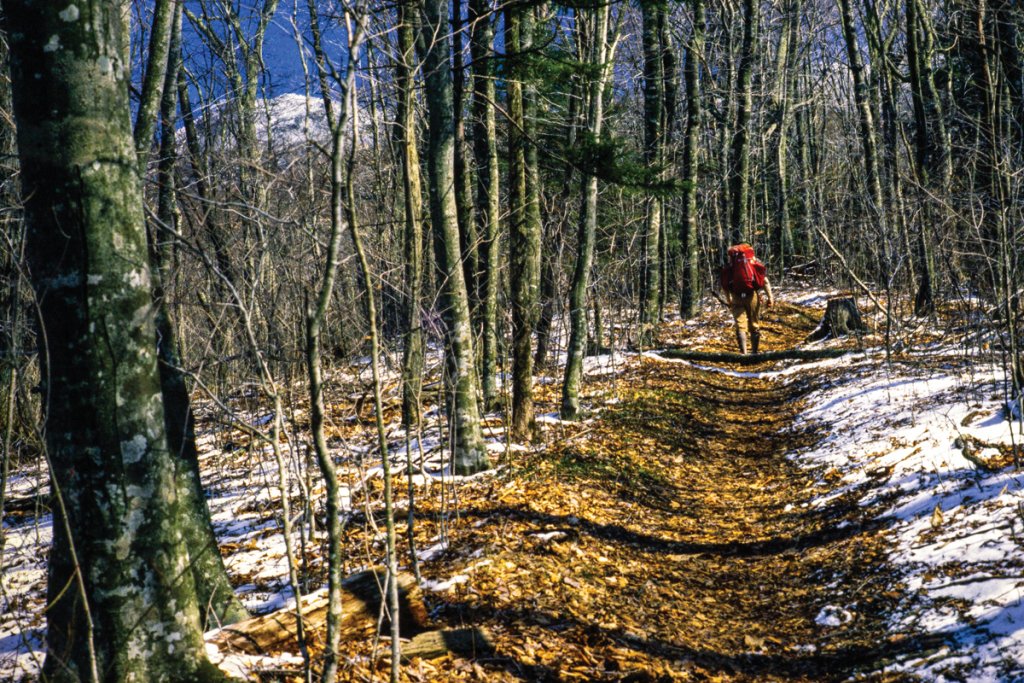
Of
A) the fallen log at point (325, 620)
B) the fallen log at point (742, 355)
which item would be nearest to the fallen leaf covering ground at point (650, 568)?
the fallen log at point (325, 620)

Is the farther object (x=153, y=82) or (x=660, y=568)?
(x=660, y=568)

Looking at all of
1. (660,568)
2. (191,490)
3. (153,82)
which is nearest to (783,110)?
(660,568)

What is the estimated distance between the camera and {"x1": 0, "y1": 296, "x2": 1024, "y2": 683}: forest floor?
13.0 ft

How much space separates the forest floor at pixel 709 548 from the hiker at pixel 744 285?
414cm

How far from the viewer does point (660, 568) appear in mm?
5461

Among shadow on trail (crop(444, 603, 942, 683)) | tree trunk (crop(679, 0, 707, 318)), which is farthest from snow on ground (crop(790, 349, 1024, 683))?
tree trunk (crop(679, 0, 707, 318))

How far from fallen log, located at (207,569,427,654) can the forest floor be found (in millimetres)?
124

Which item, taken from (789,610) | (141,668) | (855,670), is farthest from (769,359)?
(141,668)

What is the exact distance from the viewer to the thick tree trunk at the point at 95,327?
2773 millimetres

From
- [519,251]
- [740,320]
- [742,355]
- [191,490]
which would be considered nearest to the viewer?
[191,490]

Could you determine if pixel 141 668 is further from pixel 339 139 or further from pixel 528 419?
pixel 528 419

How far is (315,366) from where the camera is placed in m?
2.60

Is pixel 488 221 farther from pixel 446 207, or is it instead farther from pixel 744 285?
pixel 744 285

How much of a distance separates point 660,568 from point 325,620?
2650 mm
